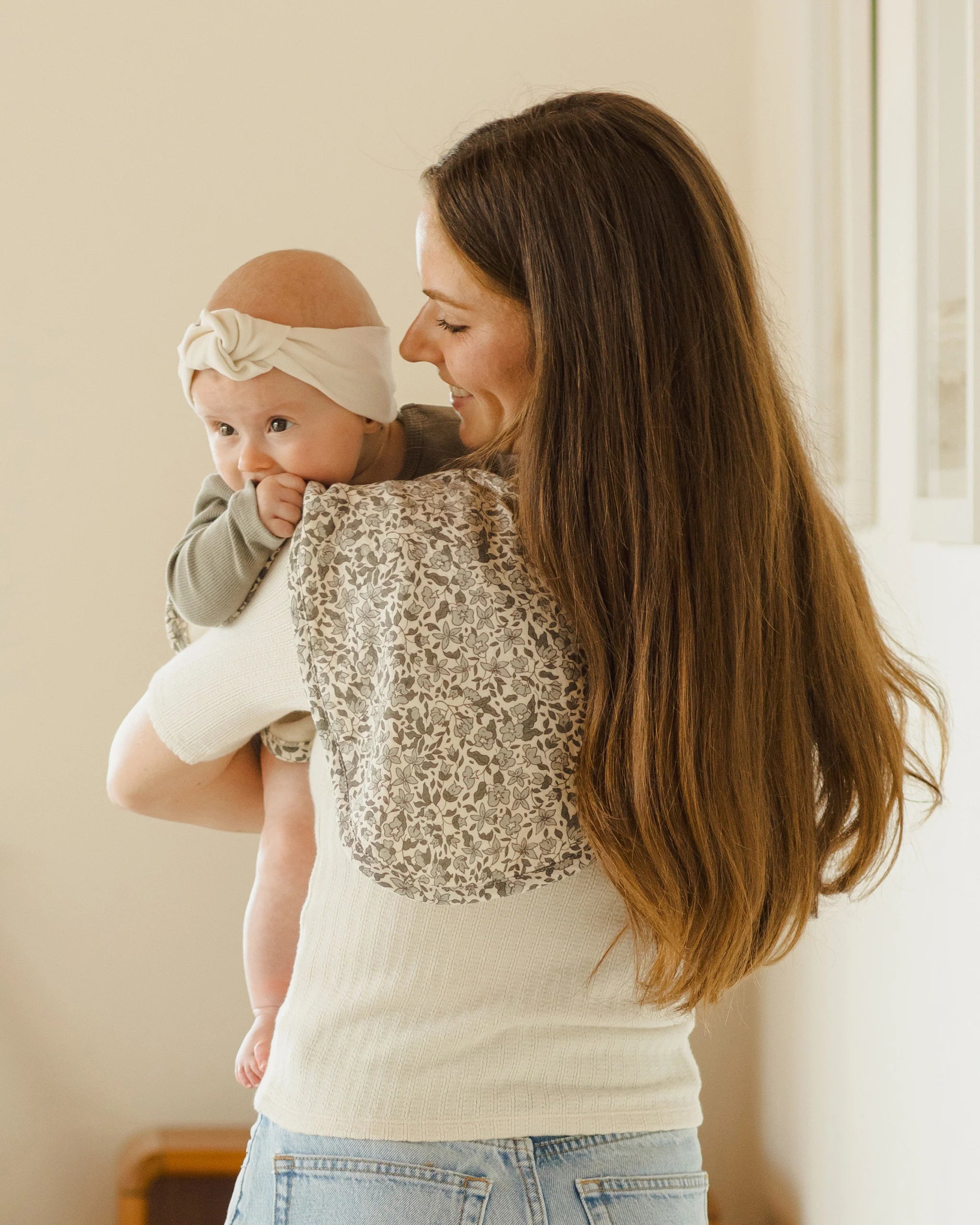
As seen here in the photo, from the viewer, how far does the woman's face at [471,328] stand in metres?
0.80

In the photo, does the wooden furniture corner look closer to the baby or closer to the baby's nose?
the baby

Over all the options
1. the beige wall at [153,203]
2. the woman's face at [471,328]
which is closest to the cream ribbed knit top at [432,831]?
the woman's face at [471,328]

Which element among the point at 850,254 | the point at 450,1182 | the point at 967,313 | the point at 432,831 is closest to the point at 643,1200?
the point at 450,1182

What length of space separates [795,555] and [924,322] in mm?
463

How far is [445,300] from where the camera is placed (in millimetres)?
819

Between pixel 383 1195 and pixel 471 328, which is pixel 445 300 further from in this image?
pixel 383 1195

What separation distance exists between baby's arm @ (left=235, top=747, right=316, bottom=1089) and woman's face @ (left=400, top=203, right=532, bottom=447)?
41 centimetres

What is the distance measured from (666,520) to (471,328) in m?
0.22

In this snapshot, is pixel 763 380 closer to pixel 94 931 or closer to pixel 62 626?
pixel 62 626

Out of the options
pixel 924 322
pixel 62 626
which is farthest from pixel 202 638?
pixel 62 626

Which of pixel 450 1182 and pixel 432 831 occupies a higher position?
pixel 432 831

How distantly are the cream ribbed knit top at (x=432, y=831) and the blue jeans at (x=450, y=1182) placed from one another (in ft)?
0.05

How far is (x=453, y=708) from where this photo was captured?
27.2 inches

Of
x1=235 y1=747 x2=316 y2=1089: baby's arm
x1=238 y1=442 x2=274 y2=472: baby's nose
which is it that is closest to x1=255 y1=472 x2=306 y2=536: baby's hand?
x1=238 y1=442 x2=274 y2=472: baby's nose
